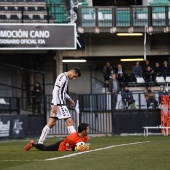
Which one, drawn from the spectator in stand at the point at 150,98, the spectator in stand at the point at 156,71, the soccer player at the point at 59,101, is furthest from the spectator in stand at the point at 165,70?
the soccer player at the point at 59,101

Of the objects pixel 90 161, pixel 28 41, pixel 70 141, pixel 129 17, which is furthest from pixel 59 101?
pixel 129 17

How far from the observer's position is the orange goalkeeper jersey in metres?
16.3

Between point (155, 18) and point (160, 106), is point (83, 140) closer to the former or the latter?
point (160, 106)

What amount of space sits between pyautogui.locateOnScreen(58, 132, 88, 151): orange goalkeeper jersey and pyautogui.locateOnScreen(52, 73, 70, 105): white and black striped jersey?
5.81ft

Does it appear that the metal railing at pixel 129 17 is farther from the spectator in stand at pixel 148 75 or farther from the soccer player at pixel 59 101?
the soccer player at pixel 59 101

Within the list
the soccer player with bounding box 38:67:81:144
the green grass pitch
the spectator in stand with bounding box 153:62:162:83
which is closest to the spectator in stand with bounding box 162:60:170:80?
the spectator in stand with bounding box 153:62:162:83

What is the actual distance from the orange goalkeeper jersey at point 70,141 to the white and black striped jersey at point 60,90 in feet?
5.81

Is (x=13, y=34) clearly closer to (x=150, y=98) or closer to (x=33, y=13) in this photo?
(x=33, y=13)

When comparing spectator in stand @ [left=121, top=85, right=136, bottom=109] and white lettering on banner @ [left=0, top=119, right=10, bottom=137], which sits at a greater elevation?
spectator in stand @ [left=121, top=85, right=136, bottom=109]

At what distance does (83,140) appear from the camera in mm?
16469

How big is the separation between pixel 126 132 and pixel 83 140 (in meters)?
15.8

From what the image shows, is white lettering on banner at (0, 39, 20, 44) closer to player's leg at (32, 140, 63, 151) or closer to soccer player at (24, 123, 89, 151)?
player's leg at (32, 140, 63, 151)

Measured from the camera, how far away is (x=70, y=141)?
1638 cm

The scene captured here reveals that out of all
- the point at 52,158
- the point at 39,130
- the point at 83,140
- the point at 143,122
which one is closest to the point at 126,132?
the point at 143,122
